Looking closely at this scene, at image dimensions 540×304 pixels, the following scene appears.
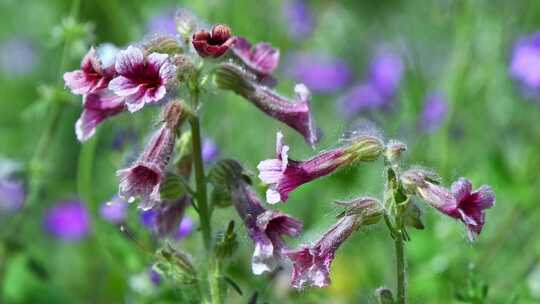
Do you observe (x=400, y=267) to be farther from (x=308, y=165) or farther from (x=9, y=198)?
(x=9, y=198)

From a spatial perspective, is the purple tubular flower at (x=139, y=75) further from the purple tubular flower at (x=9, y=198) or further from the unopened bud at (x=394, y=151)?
the purple tubular flower at (x=9, y=198)

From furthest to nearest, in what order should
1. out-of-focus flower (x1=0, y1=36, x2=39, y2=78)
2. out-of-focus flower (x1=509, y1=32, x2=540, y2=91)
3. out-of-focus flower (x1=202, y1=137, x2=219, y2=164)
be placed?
out-of-focus flower (x1=0, y1=36, x2=39, y2=78) < out-of-focus flower (x1=509, y1=32, x2=540, y2=91) < out-of-focus flower (x1=202, y1=137, x2=219, y2=164)

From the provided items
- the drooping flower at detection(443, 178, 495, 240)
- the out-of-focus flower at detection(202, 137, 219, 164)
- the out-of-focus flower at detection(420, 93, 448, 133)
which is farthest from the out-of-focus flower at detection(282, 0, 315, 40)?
the drooping flower at detection(443, 178, 495, 240)

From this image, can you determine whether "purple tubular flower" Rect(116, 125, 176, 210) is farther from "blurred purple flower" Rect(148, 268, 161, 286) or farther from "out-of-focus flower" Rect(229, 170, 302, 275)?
"blurred purple flower" Rect(148, 268, 161, 286)

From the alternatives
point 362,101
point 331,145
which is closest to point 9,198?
point 362,101

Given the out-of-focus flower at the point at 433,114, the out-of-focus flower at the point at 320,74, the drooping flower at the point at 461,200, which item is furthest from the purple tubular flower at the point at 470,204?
the out-of-focus flower at the point at 320,74

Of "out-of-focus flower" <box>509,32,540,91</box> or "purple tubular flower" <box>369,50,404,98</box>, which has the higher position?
"purple tubular flower" <box>369,50,404,98</box>

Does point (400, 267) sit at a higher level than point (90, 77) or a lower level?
lower

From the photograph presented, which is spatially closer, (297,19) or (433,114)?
(433,114)

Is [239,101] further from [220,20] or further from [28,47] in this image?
[28,47]
